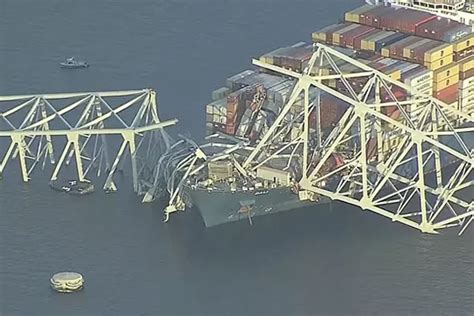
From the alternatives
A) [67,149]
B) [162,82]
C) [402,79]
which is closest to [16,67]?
[162,82]

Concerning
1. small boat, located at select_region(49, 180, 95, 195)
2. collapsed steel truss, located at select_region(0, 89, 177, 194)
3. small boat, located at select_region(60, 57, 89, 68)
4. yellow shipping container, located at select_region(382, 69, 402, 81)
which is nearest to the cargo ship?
yellow shipping container, located at select_region(382, 69, 402, 81)

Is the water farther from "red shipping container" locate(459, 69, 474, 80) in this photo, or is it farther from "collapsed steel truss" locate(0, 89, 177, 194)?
"red shipping container" locate(459, 69, 474, 80)

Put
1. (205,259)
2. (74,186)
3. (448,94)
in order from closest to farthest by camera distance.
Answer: (205,259), (74,186), (448,94)

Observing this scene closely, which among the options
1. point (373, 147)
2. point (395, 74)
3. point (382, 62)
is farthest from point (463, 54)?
point (373, 147)

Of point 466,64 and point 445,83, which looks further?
point 466,64

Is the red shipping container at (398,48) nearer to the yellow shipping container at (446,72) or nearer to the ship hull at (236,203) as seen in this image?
the yellow shipping container at (446,72)

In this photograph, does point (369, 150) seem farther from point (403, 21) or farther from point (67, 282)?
point (67, 282)
